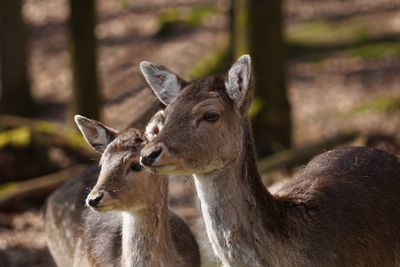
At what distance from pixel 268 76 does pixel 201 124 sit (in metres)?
8.18

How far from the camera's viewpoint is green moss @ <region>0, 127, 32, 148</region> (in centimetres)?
1364

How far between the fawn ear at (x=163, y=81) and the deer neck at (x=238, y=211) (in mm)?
528

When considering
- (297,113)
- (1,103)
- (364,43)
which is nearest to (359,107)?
(297,113)

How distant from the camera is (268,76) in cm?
1486

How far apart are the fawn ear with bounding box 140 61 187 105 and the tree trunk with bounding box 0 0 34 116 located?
10939 mm

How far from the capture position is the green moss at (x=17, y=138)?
13.6 metres

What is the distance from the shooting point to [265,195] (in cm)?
707

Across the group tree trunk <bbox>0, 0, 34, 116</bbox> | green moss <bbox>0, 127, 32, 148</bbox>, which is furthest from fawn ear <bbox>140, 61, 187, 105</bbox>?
tree trunk <bbox>0, 0, 34, 116</bbox>

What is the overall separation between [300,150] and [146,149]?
25.0ft

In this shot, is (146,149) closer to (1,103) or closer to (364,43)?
(1,103)

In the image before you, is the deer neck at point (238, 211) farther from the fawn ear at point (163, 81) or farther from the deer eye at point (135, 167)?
the deer eye at point (135, 167)

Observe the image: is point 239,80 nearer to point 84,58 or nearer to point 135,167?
point 135,167

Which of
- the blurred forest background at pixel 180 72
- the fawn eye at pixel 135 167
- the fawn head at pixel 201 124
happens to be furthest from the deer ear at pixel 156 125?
the blurred forest background at pixel 180 72

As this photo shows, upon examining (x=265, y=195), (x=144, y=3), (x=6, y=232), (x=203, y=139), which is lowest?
(x=144, y=3)
